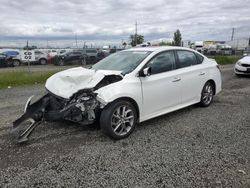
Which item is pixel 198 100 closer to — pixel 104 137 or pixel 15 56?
pixel 104 137

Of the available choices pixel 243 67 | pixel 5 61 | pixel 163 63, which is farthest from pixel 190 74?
pixel 5 61

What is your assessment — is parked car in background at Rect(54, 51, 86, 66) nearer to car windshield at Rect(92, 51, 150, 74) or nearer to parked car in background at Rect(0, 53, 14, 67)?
parked car in background at Rect(0, 53, 14, 67)

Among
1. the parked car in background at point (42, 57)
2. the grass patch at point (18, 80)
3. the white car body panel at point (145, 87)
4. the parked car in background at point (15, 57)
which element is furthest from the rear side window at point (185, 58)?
the parked car in background at point (42, 57)

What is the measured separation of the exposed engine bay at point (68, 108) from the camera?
396cm

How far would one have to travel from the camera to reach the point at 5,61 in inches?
867

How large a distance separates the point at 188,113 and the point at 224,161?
2.31 metres

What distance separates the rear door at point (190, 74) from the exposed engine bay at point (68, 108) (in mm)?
1711

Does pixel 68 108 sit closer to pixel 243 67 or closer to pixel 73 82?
pixel 73 82

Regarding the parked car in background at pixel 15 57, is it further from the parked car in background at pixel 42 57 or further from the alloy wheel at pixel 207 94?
the alloy wheel at pixel 207 94

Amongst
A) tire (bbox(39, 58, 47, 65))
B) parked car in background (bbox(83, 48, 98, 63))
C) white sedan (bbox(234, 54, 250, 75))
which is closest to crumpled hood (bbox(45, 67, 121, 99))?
white sedan (bbox(234, 54, 250, 75))

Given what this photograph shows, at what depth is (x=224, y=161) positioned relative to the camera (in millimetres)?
3445

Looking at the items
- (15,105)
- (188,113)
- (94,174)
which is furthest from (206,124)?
(15,105)

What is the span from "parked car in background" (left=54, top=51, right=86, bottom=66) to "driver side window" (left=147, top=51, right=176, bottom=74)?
19.5 m

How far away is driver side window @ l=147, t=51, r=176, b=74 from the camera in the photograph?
4.81 meters
